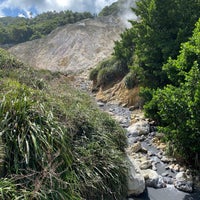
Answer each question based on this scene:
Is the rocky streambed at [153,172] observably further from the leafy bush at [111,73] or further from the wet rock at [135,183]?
the leafy bush at [111,73]

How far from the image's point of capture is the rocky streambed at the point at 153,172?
17.5 ft

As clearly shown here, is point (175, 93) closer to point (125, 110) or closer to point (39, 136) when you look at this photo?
point (39, 136)

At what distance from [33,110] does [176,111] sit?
128 inches

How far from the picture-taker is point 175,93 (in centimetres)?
590

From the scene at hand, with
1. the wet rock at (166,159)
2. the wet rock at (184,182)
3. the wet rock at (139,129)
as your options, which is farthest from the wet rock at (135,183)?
the wet rock at (139,129)

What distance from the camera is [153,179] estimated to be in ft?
18.9

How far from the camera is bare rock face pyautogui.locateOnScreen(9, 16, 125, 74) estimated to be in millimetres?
27375

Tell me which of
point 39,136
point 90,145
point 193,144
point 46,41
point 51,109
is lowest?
point 193,144

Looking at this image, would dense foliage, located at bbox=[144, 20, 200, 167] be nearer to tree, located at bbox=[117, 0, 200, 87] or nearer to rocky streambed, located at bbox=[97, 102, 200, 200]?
rocky streambed, located at bbox=[97, 102, 200, 200]

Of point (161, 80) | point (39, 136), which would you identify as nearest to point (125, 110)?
point (161, 80)

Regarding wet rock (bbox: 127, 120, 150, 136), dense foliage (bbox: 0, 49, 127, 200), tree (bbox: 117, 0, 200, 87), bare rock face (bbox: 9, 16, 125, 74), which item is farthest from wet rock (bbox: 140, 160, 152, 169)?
bare rock face (bbox: 9, 16, 125, 74)

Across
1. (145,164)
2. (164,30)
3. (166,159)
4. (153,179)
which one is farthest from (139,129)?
(164,30)

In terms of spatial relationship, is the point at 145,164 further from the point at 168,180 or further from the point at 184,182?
the point at 184,182

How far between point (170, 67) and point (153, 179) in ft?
11.1
